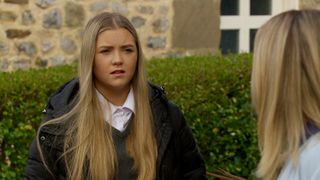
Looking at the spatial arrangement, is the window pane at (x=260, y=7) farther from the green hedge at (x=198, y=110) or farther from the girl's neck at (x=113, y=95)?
the girl's neck at (x=113, y=95)

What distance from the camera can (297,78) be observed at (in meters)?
2.01

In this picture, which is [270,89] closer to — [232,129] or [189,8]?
[232,129]

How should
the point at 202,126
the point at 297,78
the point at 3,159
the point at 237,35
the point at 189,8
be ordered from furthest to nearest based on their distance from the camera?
the point at 237,35 → the point at 189,8 → the point at 202,126 → the point at 3,159 → the point at 297,78

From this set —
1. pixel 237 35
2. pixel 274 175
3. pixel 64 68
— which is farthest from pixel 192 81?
pixel 237 35

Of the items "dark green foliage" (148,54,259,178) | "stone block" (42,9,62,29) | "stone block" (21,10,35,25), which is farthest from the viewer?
"stone block" (42,9,62,29)

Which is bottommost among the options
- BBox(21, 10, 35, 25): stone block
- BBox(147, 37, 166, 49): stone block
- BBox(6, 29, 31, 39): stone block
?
BBox(147, 37, 166, 49): stone block

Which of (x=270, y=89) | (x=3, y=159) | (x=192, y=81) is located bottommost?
(x=3, y=159)

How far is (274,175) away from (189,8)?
554cm

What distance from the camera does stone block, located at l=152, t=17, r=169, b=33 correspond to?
744 cm

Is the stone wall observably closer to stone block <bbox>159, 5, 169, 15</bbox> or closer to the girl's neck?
stone block <bbox>159, 5, 169, 15</bbox>

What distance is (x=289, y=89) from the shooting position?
2025mm

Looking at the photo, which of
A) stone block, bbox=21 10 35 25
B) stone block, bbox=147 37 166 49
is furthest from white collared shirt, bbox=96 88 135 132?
stone block, bbox=147 37 166 49

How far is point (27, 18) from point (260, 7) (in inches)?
121

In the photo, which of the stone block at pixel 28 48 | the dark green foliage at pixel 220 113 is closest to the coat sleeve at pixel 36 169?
→ the dark green foliage at pixel 220 113
